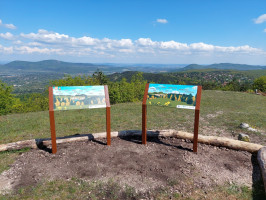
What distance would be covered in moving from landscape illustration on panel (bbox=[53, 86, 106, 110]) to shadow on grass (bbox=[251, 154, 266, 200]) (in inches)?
184

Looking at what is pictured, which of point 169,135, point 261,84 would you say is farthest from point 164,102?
point 261,84

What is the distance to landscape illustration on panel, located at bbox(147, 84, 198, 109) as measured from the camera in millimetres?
5660

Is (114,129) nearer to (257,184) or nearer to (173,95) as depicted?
(173,95)

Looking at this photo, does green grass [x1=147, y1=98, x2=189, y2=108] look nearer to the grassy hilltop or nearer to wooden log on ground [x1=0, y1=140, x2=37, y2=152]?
the grassy hilltop

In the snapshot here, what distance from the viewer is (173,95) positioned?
5.96 m

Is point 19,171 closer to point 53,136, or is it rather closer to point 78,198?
point 53,136

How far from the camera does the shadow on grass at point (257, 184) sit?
12.6ft

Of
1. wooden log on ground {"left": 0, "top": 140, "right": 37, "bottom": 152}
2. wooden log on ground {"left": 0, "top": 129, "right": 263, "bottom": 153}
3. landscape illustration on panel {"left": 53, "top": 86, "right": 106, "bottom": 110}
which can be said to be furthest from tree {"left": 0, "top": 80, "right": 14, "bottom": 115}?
landscape illustration on panel {"left": 53, "top": 86, "right": 106, "bottom": 110}

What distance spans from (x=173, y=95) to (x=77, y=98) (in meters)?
3.31

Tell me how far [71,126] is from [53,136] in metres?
4.82

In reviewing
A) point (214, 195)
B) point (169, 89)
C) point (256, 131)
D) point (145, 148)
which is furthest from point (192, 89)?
point (256, 131)

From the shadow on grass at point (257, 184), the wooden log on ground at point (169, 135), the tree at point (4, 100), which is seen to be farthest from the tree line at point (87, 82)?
the shadow on grass at point (257, 184)

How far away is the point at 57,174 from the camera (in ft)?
15.0

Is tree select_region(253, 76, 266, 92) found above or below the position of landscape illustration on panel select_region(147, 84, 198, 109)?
below
